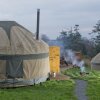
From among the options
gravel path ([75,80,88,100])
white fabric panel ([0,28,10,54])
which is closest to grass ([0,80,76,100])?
gravel path ([75,80,88,100])

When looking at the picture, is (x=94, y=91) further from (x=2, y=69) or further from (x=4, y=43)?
(x=4, y=43)

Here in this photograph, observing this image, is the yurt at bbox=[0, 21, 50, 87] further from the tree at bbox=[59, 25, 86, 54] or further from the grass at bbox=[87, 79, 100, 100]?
the tree at bbox=[59, 25, 86, 54]

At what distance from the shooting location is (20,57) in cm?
1538

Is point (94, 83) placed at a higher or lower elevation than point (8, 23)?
lower

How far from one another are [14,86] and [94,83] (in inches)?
147

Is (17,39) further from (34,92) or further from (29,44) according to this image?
(34,92)

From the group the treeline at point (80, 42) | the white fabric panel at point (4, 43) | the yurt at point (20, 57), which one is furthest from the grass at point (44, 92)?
the treeline at point (80, 42)

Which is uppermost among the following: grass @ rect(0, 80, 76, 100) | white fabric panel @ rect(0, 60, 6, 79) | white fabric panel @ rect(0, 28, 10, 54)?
white fabric panel @ rect(0, 28, 10, 54)

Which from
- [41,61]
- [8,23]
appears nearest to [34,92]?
[41,61]

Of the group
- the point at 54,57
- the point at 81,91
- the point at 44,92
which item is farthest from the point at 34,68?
the point at 54,57

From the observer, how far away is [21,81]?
1538cm

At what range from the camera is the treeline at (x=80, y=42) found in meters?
44.5

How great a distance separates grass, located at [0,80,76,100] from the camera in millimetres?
12266

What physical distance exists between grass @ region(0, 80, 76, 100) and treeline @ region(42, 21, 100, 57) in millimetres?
25630
